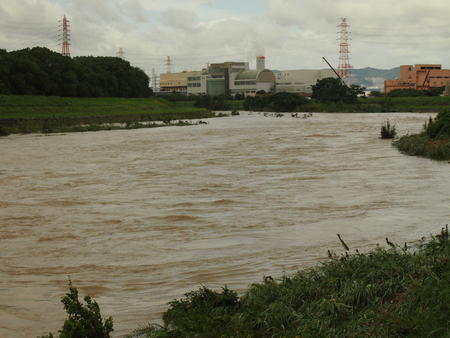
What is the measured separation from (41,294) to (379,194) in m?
8.95

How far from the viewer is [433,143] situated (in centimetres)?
2259

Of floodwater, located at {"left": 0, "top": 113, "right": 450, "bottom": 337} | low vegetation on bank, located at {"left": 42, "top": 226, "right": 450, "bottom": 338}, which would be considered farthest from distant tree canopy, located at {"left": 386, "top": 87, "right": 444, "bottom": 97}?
low vegetation on bank, located at {"left": 42, "top": 226, "right": 450, "bottom": 338}

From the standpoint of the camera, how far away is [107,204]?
12805mm

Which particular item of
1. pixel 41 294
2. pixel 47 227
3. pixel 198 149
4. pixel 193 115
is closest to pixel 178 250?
pixel 41 294

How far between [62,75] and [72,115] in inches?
536

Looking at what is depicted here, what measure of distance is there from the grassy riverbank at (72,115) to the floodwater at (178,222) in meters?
22.4

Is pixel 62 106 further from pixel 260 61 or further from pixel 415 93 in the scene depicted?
pixel 260 61

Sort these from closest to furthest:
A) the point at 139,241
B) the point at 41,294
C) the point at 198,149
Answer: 1. the point at 41,294
2. the point at 139,241
3. the point at 198,149

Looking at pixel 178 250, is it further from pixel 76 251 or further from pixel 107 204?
pixel 107 204

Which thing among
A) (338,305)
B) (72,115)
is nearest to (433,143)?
(338,305)

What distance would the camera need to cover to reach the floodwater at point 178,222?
7.01 m

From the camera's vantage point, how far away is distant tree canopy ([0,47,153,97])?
56.0 metres

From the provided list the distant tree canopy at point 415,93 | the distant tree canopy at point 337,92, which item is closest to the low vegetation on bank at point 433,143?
the distant tree canopy at point 337,92

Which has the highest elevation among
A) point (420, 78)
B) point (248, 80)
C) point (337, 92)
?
point (248, 80)
